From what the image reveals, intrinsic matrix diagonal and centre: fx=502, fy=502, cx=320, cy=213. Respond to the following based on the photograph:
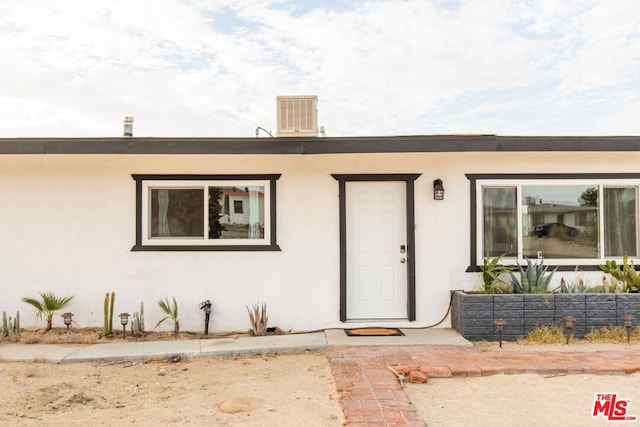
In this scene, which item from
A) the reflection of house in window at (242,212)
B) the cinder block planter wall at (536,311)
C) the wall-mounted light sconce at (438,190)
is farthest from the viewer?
the reflection of house in window at (242,212)

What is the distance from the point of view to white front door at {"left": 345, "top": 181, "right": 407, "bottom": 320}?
7297 millimetres

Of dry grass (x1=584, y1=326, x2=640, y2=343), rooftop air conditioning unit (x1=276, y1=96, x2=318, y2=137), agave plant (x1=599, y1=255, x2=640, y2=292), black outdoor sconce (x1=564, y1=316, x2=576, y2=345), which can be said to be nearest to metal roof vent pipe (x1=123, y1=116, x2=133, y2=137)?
rooftop air conditioning unit (x1=276, y1=96, x2=318, y2=137)

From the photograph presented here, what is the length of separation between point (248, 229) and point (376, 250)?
1.89m

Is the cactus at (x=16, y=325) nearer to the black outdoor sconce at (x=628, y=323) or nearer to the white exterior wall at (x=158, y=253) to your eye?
the white exterior wall at (x=158, y=253)

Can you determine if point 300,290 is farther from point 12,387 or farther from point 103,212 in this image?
point 12,387

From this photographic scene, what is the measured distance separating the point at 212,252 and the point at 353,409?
3756 mm

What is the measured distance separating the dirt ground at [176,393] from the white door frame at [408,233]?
4.91 feet

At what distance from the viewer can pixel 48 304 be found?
6918 mm

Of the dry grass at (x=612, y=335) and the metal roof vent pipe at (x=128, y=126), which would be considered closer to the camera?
the dry grass at (x=612, y=335)

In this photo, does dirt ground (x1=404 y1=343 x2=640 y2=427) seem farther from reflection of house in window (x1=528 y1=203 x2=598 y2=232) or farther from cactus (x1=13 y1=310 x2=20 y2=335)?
cactus (x1=13 y1=310 x2=20 y2=335)

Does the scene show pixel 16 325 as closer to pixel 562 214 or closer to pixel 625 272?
pixel 562 214

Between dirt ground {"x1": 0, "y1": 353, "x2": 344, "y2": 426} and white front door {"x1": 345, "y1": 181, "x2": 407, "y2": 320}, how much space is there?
5.44 ft

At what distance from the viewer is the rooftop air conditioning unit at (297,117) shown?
676cm

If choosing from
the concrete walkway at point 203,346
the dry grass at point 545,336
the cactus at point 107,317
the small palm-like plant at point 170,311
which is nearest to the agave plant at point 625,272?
the dry grass at point 545,336
